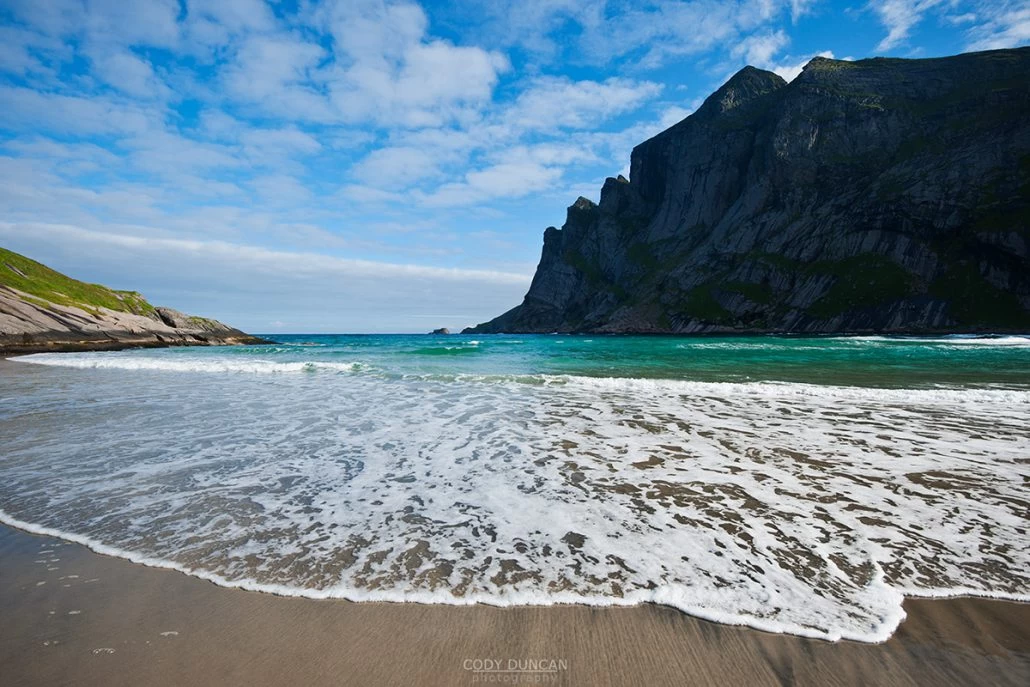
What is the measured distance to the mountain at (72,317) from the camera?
48.1m

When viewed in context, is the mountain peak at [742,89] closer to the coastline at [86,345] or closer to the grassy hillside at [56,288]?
the coastline at [86,345]

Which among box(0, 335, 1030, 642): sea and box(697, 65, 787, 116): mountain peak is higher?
box(697, 65, 787, 116): mountain peak

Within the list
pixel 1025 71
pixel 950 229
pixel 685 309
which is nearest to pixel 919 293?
pixel 950 229

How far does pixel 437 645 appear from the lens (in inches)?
119

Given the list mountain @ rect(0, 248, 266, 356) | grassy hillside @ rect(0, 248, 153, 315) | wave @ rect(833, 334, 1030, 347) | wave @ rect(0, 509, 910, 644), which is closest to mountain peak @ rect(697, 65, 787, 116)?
wave @ rect(833, 334, 1030, 347)

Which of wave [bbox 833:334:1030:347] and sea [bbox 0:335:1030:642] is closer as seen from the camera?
sea [bbox 0:335:1030:642]

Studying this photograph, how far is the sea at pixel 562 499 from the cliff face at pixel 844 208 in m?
111

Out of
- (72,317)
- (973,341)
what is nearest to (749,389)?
(973,341)

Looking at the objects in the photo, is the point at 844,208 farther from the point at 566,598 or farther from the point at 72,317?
the point at 72,317

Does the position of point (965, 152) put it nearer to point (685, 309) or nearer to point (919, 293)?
point (919, 293)

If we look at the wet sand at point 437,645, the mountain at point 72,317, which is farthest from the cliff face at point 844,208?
the wet sand at point 437,645

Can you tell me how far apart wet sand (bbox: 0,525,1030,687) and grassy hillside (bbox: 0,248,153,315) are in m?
71.9

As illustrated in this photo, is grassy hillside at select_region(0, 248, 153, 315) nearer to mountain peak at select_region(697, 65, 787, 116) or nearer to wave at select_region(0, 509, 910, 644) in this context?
wave at select_region(0, 509, 910, 644)

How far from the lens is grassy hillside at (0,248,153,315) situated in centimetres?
5500
